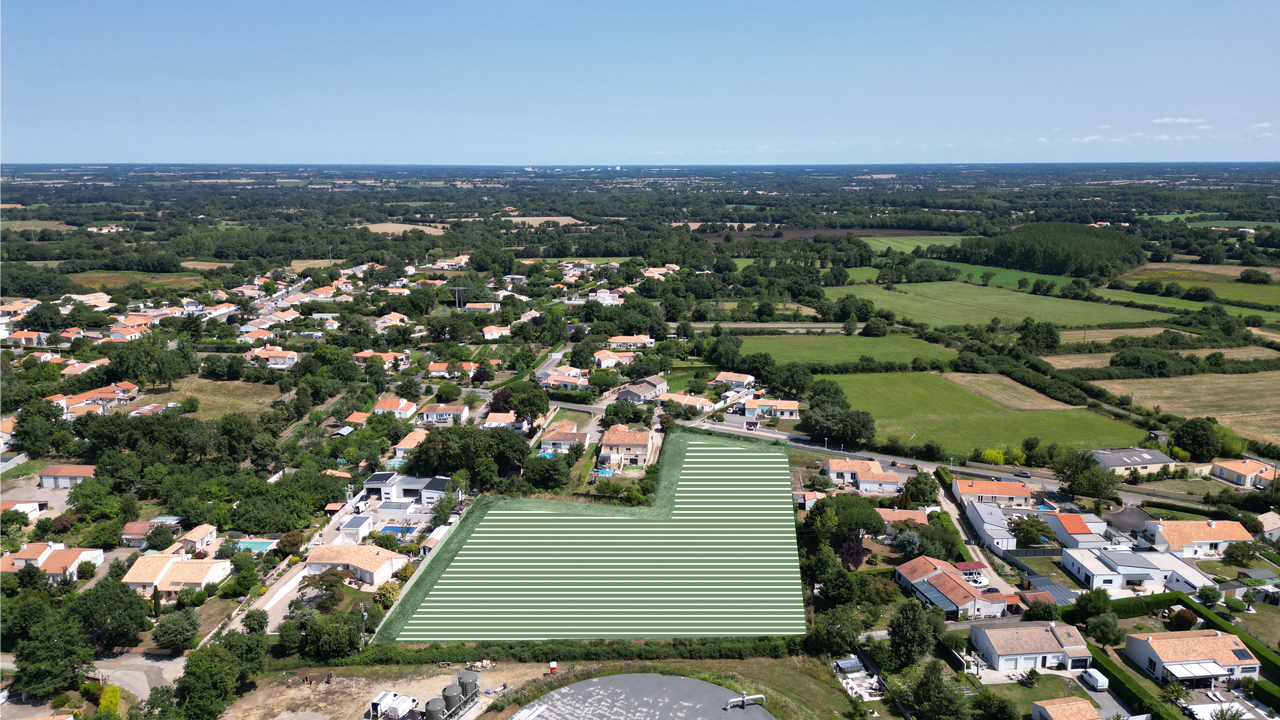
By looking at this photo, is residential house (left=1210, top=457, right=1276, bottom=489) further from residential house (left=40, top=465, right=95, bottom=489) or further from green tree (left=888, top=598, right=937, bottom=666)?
residential house (left=40, top=465, right=95, bottom=489)

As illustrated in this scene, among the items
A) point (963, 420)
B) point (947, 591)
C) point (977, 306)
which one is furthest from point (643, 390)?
point (977, 306)

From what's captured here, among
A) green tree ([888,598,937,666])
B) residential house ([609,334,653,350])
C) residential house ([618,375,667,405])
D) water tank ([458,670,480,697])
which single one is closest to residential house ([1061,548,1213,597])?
green tree ([888,598,937,666])

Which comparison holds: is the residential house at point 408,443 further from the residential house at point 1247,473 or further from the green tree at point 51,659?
the residential house at point 1247,473

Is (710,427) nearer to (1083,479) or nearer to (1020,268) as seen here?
(1083,479)

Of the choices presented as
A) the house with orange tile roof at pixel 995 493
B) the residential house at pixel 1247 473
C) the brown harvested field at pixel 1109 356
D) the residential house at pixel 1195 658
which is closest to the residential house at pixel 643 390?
the house with orange tile roof at pixel 995 493

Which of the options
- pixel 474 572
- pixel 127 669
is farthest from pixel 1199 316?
pixel 127 669
